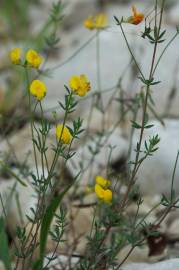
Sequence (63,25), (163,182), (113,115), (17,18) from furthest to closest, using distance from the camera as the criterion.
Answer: (63,25)
(17,18)
(113,115)
(163,182)

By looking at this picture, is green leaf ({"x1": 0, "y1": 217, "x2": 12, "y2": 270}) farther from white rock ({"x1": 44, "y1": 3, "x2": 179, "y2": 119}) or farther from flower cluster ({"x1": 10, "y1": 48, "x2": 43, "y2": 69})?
white rock ({"x1": 44, "y1": 3, "x2": 179, "y2": 119})

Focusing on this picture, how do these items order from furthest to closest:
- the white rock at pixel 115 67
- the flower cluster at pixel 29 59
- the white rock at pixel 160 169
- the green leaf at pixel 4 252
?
the white rock at pixel 115 67
the white rock at pixel 160 169
the flower cluster at pixel 29 59
the green leaf at pixel 4 252

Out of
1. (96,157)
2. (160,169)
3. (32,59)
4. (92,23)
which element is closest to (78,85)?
(32,59)

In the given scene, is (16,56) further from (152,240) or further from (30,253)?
(152,240)

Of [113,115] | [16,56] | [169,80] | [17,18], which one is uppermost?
[17,18]

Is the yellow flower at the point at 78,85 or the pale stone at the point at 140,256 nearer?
the yellow flower at the point at 78,85

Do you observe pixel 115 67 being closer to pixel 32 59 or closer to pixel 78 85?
pixel 32 59

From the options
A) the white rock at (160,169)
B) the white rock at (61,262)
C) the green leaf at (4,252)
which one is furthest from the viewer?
the white rock at (160,169)

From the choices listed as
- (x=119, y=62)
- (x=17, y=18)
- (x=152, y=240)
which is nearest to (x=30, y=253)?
(x=152, y=240)

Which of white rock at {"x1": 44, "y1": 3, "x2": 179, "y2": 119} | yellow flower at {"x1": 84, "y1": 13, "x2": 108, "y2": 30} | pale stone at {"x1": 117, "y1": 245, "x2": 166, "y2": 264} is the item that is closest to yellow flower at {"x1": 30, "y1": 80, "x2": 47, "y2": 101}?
yellow flower at {"x1": 84, "y1": 13, "x2": 108, "y2": 30}

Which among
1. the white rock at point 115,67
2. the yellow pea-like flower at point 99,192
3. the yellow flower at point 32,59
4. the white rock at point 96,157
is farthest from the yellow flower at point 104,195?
the white rock at point 115,67

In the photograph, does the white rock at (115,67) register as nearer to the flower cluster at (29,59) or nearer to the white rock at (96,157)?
the white rock at (96,157)
